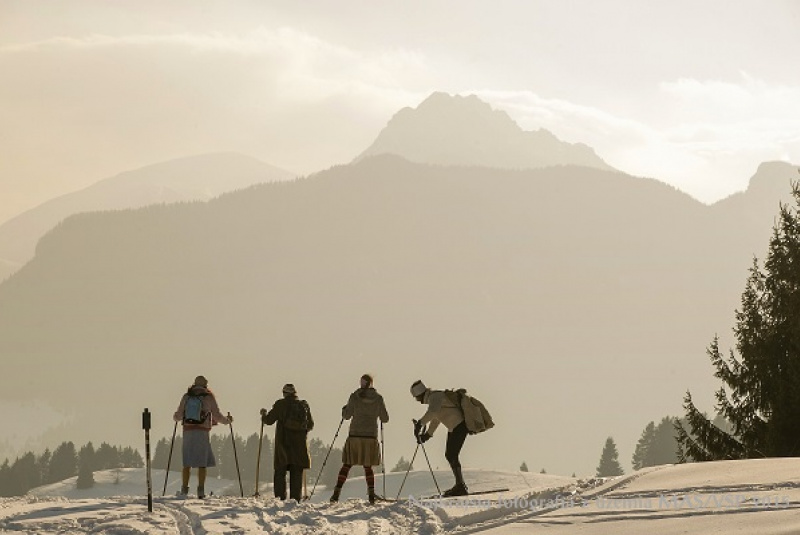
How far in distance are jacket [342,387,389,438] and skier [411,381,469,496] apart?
68cm

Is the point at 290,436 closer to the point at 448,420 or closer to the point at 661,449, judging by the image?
the point at 448,420

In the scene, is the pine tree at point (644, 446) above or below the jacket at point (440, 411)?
above

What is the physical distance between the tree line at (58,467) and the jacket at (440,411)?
424 feet

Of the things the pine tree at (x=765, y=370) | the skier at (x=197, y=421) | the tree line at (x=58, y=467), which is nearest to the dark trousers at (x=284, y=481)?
the skier at (x=197, y=421)

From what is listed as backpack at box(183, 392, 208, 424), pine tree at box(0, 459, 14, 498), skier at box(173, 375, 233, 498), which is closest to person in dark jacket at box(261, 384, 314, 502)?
skier at box(173, 375, 233, 498)

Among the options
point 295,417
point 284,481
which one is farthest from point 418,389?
point 284,481

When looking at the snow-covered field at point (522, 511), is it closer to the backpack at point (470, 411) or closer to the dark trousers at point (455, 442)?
the dark trousers at point (455, 442)

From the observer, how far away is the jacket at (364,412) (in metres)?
18.4

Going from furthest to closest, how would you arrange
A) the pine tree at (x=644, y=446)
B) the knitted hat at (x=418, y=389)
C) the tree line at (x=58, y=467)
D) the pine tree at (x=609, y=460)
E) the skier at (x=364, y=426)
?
the tree line at (x=58, y=467) → the pine tree at (x=644, y=446) → the pine tree at (x=609, y=460) → the knitted hat at (x=418, y=389) → the skier at (x=364, y=426)

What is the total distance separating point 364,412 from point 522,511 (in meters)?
4.41

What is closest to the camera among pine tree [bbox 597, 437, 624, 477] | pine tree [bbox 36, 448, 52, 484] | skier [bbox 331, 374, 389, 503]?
skier [bbox 331, 374, 389, 503]

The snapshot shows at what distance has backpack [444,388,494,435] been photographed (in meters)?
18.6

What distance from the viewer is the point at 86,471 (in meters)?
149

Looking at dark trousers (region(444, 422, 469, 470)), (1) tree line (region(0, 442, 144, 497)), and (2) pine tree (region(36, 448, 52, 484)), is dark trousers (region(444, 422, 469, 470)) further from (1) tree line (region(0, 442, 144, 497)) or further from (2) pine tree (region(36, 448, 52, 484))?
(2) pine tree (region(36, 448, 52, 484))
